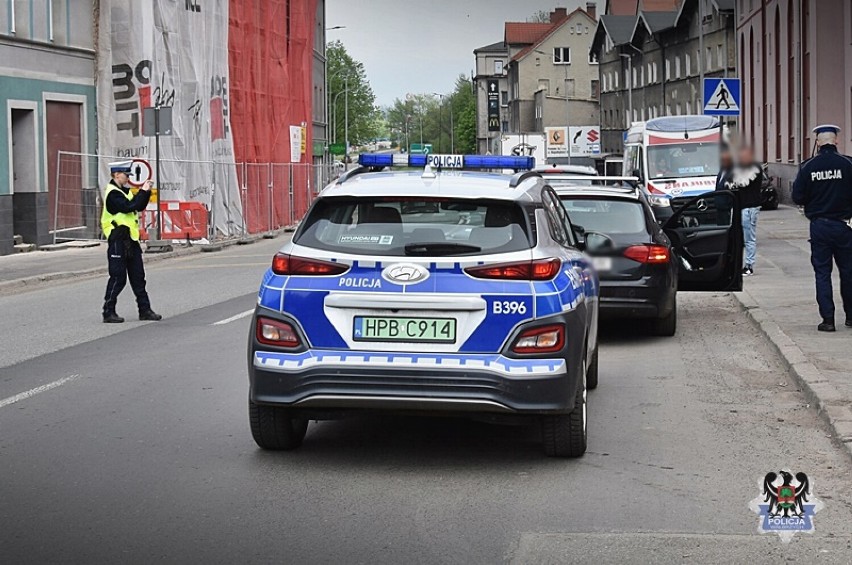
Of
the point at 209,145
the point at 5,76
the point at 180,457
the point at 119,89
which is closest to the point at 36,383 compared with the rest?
the point at 180,457

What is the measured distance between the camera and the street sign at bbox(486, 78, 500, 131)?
143 meters

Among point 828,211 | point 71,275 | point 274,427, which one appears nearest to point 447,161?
point 274,427

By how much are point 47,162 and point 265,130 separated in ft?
45.0

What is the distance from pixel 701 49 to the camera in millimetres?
3939

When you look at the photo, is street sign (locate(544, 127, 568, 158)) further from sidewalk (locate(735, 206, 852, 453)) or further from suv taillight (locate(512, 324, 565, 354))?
suv taillight (locate(512, 324, 565, 354))

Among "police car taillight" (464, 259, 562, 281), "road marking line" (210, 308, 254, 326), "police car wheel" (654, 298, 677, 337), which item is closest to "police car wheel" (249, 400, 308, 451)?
"police car taillight" (464, 259, 562, 281)

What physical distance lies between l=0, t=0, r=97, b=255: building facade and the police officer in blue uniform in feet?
65.9

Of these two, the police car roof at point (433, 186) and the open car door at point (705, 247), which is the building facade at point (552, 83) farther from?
the police car roof at point (433, 186)

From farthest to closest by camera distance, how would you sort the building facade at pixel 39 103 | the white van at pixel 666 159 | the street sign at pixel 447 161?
the white van at pixel 666 159, the building facade at pixel 39 103, the street sign at pixel 447 161

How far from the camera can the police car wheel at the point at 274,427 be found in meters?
7.21

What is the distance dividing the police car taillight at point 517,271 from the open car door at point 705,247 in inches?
276

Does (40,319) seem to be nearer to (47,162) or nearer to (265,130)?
(47,162)

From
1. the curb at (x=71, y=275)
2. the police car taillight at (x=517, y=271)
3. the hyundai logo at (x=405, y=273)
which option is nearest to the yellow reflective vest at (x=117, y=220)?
the curb at (x=71, y=275)

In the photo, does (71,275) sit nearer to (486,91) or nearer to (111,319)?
(111,319)
